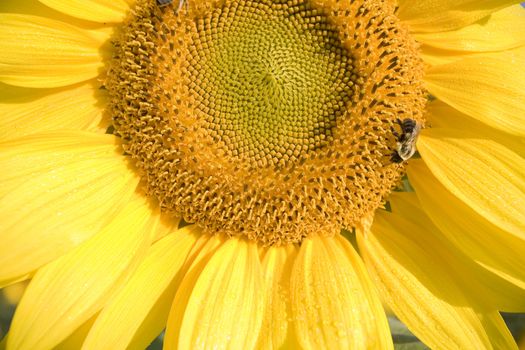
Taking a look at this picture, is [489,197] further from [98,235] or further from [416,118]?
[98,235]

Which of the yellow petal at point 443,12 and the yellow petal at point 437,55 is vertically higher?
the yellow petal at point 443,12

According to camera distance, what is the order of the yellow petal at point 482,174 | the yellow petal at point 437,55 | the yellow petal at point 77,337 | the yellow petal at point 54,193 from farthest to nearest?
the yellow petal at point 437,55 → the yellow petal at point 77,337 → the yellow petal at point 482,174 → the yellow petal at point 54,193

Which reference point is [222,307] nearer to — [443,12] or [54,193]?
[54,193]

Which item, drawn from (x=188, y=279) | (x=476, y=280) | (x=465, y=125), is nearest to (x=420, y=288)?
(x=476, y=280)

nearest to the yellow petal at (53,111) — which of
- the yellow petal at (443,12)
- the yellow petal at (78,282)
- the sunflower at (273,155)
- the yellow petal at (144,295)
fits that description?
the sunflower at (273,155)

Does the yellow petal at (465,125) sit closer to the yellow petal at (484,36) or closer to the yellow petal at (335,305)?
the yellow petal at (484,36)

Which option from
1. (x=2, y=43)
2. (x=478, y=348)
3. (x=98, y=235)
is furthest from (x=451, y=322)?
(x=2, y=43)

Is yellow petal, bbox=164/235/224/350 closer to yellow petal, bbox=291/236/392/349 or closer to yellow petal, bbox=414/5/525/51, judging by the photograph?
yellow petal, bbox=291/236/392/349
